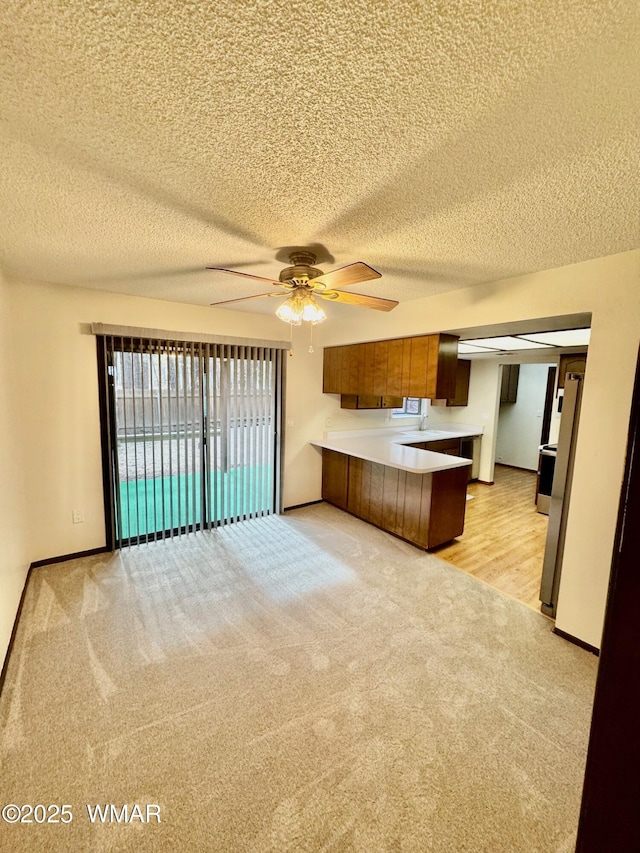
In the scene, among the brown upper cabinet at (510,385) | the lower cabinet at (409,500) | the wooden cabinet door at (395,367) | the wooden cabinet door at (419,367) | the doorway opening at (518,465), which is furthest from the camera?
the brown upper cabinet at (510,385)

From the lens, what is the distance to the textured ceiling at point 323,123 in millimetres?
749

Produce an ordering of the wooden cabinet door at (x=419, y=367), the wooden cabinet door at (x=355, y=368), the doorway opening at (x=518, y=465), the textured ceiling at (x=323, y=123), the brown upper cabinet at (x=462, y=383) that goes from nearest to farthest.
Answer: the textured ceiling at (x=323, y=123)
the doorway opening at (x=518, y=465)
the wooden cabinet door at (x=419, y=367)
the wooden cabinet door at (x=355, y=368)
the brown upper cabinet at (x=462, y=383)

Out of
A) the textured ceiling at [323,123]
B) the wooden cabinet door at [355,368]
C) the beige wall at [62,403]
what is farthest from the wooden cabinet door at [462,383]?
the beige wall at [62,403]

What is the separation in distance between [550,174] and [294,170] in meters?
0.95

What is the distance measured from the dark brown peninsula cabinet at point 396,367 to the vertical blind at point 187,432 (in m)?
0.77

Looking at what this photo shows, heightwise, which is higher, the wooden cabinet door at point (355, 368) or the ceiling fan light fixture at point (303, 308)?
the ceiling fan light fixture at point (303, 308)

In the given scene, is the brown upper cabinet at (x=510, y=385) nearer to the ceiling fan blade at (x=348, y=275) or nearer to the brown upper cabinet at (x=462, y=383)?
the brown upper cabinet at (x=462, y=383)

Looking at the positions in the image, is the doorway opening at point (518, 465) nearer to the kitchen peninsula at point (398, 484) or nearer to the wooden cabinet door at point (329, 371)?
the kitchen peninsula at point (398, 484)

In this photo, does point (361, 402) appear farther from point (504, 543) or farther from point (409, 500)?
point (504, 543)

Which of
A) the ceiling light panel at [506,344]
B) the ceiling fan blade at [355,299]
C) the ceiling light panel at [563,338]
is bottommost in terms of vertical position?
the ceiling light panel at [506,344]

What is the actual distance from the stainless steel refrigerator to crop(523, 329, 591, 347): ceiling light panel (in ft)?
3.11

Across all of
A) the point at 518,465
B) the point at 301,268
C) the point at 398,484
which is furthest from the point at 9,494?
the point at 518,465

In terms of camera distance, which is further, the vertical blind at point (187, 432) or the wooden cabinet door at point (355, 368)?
the wooden cabinet door at point (355, 368)

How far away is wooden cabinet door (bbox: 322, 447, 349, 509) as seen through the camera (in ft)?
14.4
